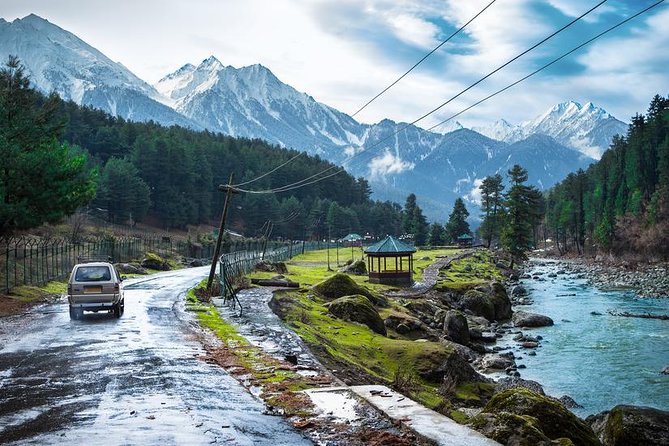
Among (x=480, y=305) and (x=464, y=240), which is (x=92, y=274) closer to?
(x=480, y=305)

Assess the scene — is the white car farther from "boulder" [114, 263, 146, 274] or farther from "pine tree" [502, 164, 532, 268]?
"pine tree" [502, 164, 532, 268]

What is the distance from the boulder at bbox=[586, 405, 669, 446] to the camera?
43.1 ft

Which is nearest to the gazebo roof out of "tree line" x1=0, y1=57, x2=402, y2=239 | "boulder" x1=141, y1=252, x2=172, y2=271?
"tree line" x1=0, y1=57, x2=402, y2=239

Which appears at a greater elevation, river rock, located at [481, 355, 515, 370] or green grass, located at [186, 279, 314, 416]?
green grass, located at [186, 279, 314, 416]

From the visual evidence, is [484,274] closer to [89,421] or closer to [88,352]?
[88,352]

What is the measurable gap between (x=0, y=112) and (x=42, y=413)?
26411 mm

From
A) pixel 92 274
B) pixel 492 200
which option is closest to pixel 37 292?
pixel 92 274

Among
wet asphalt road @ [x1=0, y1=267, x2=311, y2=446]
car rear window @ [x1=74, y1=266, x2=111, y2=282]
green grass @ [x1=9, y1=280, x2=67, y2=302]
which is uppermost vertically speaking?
car rear window @ [x1=74, y1=266, x2=111, y2=282]

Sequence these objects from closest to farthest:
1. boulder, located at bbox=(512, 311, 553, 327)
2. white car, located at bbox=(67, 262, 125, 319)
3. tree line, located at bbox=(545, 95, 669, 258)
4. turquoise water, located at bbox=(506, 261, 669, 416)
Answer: turquoise water, located at bbox=(506, 261, 669, 416), white car, located at bbox=(67, 262, 125, 319), boulder, located at bbox=(512, 311, 553, 327), tree line, located at bbox=(545, 95, 669, 258)

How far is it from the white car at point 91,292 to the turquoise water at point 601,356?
16535 millimetres

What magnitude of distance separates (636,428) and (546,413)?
3579 millimetres

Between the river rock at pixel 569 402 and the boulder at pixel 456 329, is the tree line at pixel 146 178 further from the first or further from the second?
the river rock at pixel 569 402

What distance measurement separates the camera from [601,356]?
29688 millimetres

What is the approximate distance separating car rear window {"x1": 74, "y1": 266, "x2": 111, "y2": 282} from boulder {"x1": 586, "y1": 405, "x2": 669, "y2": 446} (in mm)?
17923
